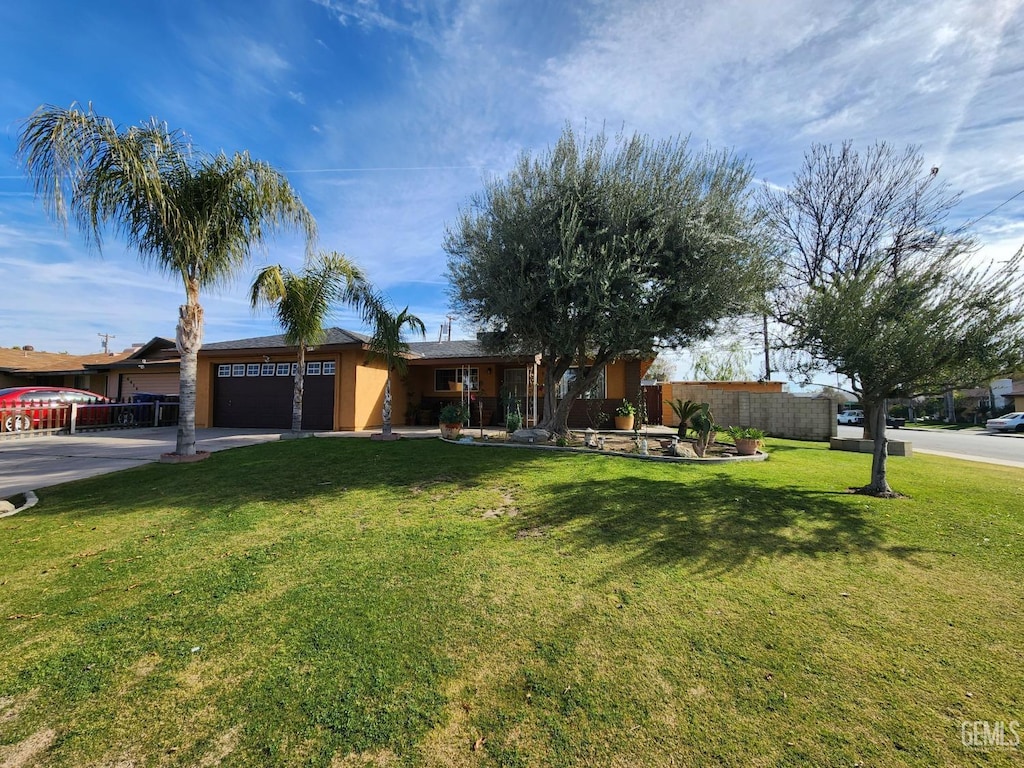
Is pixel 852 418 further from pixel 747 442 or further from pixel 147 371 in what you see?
pixel 147 371

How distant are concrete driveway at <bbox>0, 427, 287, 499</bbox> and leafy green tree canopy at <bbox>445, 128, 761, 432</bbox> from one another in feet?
26.6

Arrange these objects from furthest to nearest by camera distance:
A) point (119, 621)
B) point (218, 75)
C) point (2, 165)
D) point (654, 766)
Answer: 1. point (218, 75)
2. point (2, 165)
3. point (119, 621)
4. point (654, 766)

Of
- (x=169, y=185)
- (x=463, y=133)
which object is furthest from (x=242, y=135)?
(x=463, y=133)

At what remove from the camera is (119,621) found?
3.08 m

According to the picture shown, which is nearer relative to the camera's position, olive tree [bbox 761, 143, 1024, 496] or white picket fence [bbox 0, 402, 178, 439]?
olive tree [bbox 761, 143, 1024, 496]

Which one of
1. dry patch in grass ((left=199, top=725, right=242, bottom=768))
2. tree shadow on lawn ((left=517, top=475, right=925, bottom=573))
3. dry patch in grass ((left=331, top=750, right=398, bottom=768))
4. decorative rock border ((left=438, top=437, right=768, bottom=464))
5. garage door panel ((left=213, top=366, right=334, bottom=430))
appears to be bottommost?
dry patch in grass ((left=331, top=750, right=398, bottom=768))

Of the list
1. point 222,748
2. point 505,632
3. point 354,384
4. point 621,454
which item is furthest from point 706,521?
point 354,384

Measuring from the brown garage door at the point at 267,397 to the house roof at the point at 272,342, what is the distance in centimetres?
78

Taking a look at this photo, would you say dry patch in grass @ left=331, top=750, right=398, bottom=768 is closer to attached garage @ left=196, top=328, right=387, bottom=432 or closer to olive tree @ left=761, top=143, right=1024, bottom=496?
olive tree @ left=761, top=143, right=1024, bottom=496

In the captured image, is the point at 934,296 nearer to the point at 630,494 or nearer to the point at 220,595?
the point at 630,494

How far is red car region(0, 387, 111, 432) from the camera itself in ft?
44.6

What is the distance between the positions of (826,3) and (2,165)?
44.6ft

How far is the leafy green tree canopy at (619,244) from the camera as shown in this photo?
888 centimetres
